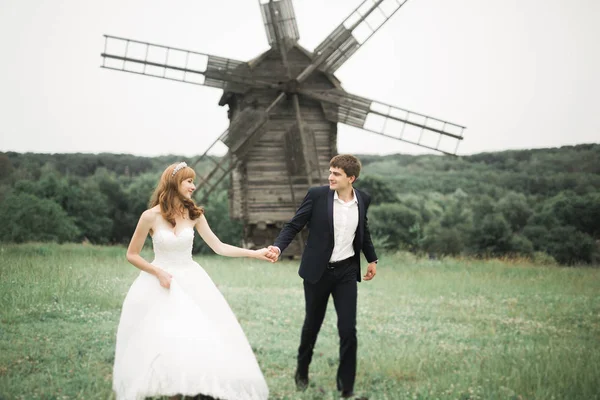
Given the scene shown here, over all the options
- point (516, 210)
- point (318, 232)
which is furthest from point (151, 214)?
point (516, 210)

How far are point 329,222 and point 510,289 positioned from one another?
343 inches

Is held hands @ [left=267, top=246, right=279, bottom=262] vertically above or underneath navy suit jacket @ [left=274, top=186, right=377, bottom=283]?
underneath

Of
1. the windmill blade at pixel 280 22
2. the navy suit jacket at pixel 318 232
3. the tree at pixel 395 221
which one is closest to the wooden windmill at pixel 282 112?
the windmill blade at pixel 280 22

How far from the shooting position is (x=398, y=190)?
169 feet

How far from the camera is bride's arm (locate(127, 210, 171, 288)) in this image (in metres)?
4.61

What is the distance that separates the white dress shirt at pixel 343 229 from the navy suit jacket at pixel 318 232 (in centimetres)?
5

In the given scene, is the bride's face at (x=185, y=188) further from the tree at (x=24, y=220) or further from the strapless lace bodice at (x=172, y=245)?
the tree at (x=24, y=220)

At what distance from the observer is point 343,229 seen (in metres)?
5.63

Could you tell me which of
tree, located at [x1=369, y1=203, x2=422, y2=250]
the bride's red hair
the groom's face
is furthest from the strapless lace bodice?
tree, located at [x1=369, y1=203, x2=422, y2=250]

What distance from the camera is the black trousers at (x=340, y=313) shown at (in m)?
5.46

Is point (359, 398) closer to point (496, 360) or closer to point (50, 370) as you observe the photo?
point (496, 360)

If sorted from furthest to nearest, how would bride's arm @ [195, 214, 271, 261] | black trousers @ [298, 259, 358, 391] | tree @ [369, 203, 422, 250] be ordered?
1. tree @ [369, 203, 422, 250]
2. black trousers @ [298, 259, 358, 391]
3. bride's arm @ [195, 214, 271, 261]

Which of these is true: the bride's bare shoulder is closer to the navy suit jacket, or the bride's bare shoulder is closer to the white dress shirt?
the navy suit jacket

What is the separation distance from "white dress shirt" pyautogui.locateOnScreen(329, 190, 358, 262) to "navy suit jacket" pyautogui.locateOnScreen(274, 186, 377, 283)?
0.05 m
